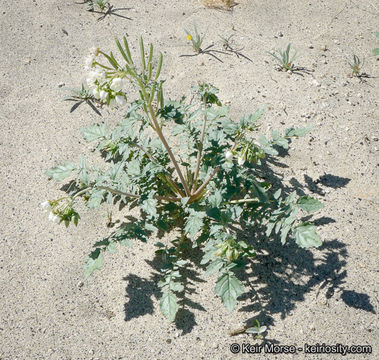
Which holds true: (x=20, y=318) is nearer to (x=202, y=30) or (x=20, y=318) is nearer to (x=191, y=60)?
(x=191, y=60)

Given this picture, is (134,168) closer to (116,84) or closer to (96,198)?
(96,198)

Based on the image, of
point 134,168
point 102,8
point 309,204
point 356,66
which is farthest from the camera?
point 102,8

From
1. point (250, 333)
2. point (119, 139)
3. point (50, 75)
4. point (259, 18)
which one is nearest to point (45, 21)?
point (50, 75)

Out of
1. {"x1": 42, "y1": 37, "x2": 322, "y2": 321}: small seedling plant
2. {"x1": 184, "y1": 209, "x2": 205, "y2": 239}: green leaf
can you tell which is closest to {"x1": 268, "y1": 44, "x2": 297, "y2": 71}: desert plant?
{"x1": 42, "y1": 37, "x2": 322, "y2": 321}: small seedling plant

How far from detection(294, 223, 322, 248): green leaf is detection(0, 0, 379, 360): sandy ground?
0.67m

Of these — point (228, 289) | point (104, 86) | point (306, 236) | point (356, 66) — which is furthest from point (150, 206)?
point (356, 66)

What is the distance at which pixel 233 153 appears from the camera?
2324mm

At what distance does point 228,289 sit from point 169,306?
42 cm

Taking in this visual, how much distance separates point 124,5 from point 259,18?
1546 millimetres

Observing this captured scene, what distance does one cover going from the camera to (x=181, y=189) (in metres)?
3.10

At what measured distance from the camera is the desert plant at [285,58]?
3866 mm

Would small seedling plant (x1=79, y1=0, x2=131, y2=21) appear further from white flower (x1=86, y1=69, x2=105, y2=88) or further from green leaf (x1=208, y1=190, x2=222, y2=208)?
green leaf (x1=208, y1=190, x2=222, y2=208)

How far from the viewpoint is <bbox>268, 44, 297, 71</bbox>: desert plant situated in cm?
387

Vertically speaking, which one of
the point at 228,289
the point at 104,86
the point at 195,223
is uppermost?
the point at 104,86
